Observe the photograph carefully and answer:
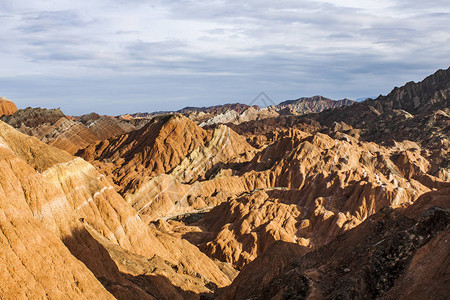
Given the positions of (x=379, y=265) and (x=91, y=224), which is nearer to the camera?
(x=379, y=265)

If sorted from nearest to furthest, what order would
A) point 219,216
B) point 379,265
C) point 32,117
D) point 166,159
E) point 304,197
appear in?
1. point 379,265
2. point 219,216
3. point 304,197
4. point 166,159
5. point 32,117

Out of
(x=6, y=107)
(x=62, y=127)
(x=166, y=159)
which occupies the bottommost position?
(x=166, y=159)

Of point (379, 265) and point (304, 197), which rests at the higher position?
point (379, 265)

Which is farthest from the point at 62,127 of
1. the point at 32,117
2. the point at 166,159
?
the point at 166,159

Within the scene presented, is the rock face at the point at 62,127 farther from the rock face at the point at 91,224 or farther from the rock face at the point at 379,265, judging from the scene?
the rock face at the point at 379,265

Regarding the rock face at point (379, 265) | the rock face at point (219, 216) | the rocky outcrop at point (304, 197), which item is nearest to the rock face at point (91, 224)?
the rock face at point (219, 216)

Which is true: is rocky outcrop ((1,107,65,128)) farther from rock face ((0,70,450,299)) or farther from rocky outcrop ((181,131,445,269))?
rocky outcrop ((181,131,445,269))

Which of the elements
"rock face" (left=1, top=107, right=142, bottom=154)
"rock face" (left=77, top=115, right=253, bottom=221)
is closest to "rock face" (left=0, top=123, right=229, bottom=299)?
"rock face" (left=77, top=115, right=253, bottom=221)

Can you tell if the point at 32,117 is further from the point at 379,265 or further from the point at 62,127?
the point at 379,265
